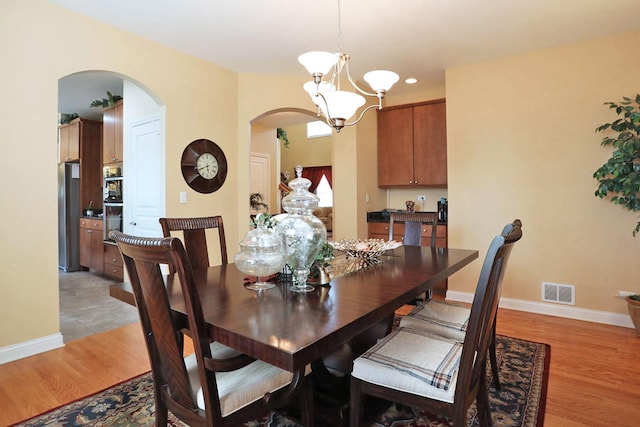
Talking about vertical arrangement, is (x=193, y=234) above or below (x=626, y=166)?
below

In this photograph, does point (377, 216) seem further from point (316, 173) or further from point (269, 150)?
point (316, 173)

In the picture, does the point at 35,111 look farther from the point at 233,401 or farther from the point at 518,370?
the point at 518,370

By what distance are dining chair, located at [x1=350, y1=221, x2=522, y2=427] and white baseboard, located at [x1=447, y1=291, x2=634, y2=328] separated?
2.51m

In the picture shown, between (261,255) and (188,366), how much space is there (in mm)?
512

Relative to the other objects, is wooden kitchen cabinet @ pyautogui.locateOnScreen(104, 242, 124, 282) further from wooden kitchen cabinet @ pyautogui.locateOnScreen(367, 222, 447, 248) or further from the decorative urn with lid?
the decorative urn with lid

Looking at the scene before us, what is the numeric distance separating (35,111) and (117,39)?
37.4 inches

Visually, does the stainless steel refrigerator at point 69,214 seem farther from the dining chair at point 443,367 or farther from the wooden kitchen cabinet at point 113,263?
the dining chair at point 443,367

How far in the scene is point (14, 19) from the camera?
2500mm

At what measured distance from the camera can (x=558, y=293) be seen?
138 inches

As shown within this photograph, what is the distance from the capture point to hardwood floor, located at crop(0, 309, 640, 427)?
6.23 ft

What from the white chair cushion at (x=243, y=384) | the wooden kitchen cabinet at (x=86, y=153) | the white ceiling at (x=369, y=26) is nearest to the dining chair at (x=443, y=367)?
the white chair cushion at (x=243, y=384)

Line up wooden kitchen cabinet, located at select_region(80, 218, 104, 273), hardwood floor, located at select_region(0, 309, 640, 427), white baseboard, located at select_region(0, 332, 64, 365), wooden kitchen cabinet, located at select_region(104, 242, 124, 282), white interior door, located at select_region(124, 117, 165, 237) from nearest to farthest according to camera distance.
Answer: hardwood floor, located at select_region(0, 309, 640, 427), white baseboard, located at select_region(0, 332, 64, 365), white interior door, located at select_region(124, 117, 165, 237), wooden kitchen cabinet, located at select_region(104, 242, 124, 282), wooden kitchen cabinet, located at select_region(80, 218, 104, 273)

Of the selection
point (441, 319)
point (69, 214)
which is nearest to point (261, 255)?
point (441, 319)

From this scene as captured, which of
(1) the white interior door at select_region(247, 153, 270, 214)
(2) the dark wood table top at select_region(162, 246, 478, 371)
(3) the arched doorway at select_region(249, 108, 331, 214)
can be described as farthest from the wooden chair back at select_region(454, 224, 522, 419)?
(1) the white interior door at select_region(247, 153, 270, 214)
